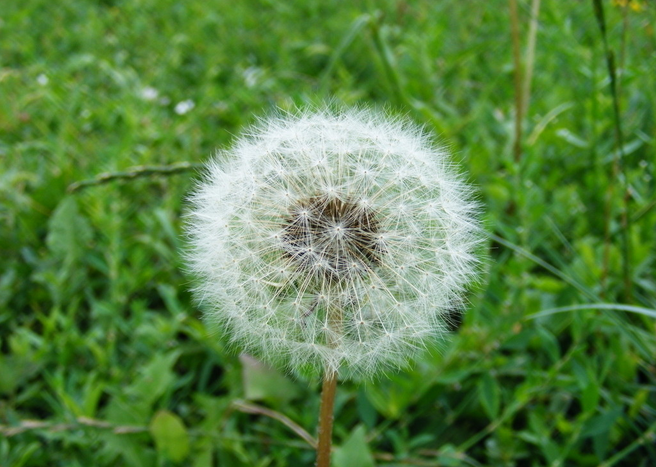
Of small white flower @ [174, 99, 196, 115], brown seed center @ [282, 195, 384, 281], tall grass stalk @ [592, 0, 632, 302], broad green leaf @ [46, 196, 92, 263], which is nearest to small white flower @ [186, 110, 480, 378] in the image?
brown seed center @ [282, 195, 384, 281]

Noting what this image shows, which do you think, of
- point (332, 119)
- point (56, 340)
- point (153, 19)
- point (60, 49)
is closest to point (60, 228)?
point (56, 340)

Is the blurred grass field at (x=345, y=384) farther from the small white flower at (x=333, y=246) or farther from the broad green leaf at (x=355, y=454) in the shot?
the small white flower at (x=333, y=246)

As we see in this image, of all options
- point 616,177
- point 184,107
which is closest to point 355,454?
point 616,177

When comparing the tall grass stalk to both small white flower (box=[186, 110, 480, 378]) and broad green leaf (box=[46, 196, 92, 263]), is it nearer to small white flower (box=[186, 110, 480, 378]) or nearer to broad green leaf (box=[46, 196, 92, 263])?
small white flower (box=[186, 110, 480, 378])

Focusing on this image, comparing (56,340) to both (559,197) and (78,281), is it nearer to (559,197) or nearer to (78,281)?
(78,281)

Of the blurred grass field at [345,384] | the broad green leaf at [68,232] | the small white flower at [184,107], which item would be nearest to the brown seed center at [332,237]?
the blurred grass field at [345,384]

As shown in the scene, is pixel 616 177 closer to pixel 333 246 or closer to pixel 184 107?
pixel 333 246

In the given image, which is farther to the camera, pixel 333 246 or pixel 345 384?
pixel 345 384
